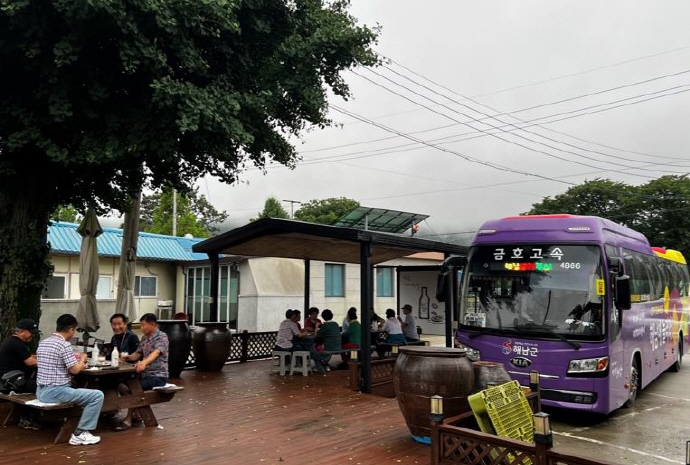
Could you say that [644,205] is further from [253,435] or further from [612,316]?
[253,435]

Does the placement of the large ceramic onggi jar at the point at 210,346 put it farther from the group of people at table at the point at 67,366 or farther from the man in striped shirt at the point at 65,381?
the man in striped shirt at the point at 65,381

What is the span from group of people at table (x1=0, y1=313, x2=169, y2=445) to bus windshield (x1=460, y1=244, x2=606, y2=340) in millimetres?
4476

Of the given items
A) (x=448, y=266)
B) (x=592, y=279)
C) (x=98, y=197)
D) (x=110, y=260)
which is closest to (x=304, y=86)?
(x=448, y=266)

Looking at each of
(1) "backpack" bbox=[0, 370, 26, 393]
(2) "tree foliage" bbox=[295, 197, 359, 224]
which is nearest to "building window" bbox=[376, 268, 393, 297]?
(1) "backpack" bbox=[0, 370, 26, 393]

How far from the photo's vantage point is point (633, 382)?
8.67 metres

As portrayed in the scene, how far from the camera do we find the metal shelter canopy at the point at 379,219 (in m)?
19.7

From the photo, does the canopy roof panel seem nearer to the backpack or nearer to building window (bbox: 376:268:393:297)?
the backpack

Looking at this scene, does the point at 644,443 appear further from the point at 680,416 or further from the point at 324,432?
the point at 324,432

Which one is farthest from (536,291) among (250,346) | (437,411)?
(250,346)

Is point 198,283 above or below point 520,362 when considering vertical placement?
above

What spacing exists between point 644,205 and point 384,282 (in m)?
24.7

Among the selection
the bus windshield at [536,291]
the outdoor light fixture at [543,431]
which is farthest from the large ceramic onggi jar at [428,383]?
the bus windshield at [536,291]

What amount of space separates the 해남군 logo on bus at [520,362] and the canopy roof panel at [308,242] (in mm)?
2851

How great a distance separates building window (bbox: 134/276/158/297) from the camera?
21.2m
